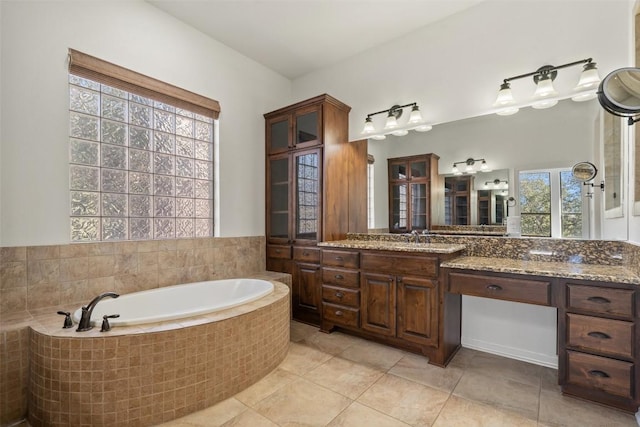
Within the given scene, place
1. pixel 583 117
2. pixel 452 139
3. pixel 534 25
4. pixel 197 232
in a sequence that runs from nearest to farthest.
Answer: pixel 583 117, pixel 534 25, pixel 452 139, pixel 197 232

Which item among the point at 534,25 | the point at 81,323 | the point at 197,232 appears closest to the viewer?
the point at 81,323

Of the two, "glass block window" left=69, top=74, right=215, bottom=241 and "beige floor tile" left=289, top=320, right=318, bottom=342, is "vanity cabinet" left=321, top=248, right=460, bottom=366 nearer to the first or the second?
"beige floor tile" left=289, top=320, right=318, bottom=342

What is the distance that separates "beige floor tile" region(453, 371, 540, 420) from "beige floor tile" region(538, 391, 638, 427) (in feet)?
0.18

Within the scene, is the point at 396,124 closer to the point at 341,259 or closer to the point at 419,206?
the point at 419,206

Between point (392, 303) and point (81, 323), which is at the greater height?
point (81, 323)

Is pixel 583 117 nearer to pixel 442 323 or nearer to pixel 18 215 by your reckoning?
pixel 442 323

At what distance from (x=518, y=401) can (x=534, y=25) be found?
2.75 m

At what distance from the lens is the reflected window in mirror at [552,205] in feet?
7.20

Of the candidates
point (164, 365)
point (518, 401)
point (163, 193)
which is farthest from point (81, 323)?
point (518, 401)

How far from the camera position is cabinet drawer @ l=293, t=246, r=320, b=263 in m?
3.18

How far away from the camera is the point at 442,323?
225cm

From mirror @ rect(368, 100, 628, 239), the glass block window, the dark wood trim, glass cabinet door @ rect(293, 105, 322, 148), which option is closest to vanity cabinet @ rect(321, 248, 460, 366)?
mirror @ rect(368, 100, 628, 239)

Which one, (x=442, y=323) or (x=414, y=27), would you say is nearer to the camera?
(x=442, y=323)

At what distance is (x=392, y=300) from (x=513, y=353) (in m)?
1.03
